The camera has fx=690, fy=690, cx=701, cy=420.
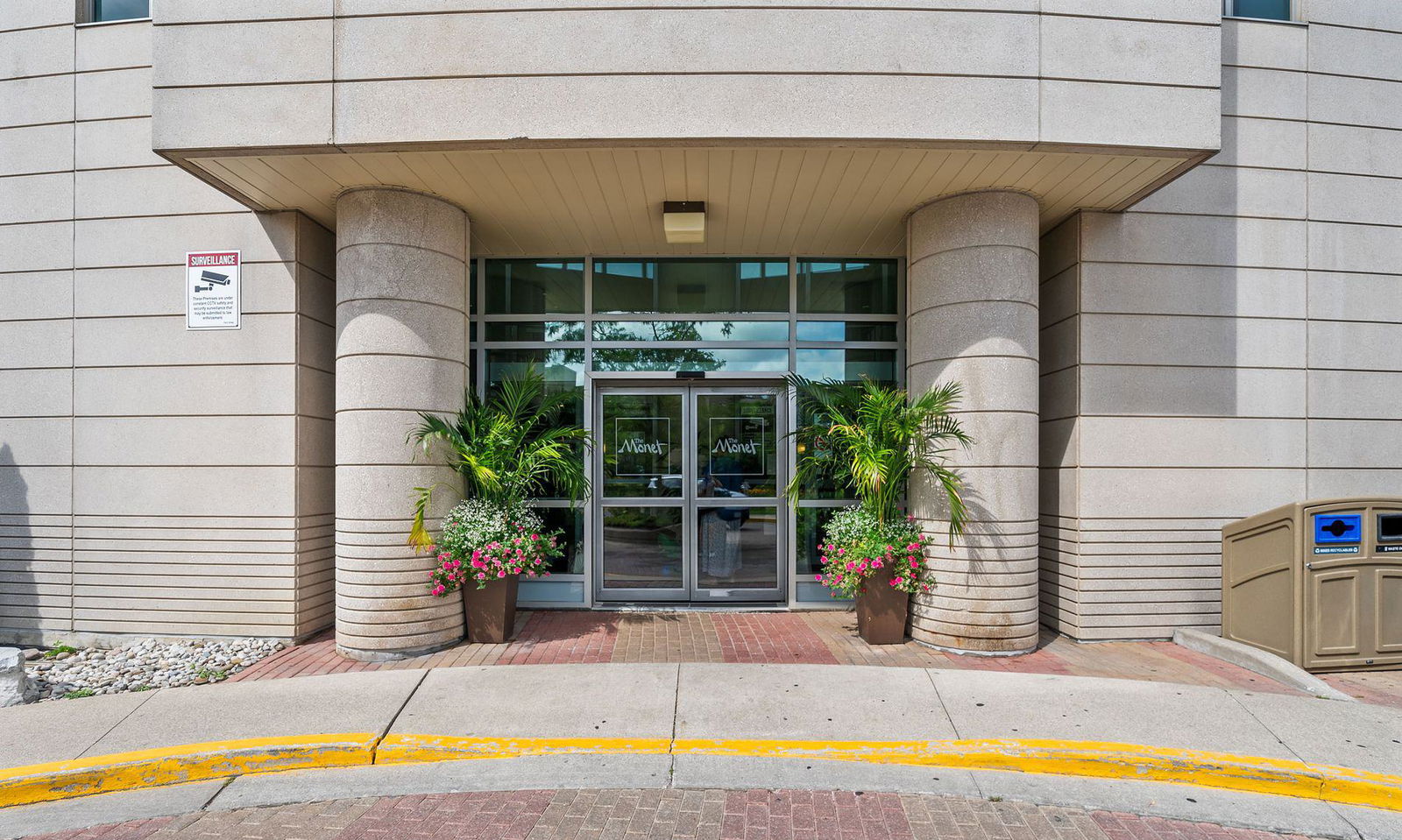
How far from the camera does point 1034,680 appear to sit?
5344 mm

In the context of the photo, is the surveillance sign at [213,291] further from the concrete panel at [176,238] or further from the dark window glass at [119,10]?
the dark window glass at [119,10]

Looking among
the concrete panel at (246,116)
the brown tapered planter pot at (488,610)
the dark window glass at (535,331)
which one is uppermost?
the concrete panel at (246,116)

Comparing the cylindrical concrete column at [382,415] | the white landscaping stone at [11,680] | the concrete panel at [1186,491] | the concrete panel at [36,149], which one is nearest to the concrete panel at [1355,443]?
the concrete panel at [1186,491]

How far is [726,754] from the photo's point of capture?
4.29 metres

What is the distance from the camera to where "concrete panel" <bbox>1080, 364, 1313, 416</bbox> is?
656 cm

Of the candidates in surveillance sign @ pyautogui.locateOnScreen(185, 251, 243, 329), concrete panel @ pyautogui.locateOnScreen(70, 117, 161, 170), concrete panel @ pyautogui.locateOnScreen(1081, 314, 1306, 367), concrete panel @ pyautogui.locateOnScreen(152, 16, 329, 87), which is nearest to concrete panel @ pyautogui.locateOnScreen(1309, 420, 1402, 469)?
concrete panel @ pyautogui.locateOnScreen(1081, 314, 1306, 367)

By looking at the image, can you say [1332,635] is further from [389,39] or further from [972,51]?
[389,39]

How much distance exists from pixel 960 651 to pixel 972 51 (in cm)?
494

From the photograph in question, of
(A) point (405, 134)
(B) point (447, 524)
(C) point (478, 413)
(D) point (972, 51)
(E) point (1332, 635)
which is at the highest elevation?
(D) point (972, 51)

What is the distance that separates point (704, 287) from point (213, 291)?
4904mm

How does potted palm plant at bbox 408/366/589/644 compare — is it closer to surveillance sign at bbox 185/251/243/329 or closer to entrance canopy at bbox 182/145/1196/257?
entrance canopy at bbox 182/145/1196/257

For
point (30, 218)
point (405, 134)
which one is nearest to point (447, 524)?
point (405, 134)

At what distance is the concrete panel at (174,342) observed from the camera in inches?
260

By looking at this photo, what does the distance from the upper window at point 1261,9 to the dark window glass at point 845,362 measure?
468 centimetres
